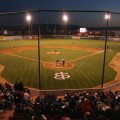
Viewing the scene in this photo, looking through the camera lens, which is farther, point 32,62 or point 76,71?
point 32,62

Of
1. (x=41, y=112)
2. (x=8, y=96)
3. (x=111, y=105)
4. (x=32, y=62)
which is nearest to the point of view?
(x=41, y=112)

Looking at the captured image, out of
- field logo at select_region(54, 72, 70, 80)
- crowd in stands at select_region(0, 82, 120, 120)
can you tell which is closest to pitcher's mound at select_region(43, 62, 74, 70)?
field logo at select_region(54, 72, 70, 80)

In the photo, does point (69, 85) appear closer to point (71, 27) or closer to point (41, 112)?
point (41, 112)

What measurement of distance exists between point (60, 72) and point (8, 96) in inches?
489

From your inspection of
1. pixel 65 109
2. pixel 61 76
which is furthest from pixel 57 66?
pixel 65 109

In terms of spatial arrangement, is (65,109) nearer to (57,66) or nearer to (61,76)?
(61,76)

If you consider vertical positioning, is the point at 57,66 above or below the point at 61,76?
above

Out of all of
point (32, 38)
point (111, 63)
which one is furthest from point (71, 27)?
point (111, 63)

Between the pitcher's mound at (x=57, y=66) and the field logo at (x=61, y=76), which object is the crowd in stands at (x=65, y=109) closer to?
the field logo at (x=61, y=76)

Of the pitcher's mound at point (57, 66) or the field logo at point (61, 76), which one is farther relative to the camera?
the pitcher's mound at point (57, 66)

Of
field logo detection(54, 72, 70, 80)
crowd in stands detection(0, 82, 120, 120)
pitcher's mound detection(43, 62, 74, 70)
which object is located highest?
crowd in stands detection(0, 82, 120, 120)

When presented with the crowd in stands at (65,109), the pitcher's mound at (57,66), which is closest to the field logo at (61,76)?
the pitcher's mound at (57,66)

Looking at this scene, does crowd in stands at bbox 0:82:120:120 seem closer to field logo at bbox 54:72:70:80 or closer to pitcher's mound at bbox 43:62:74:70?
field logo at bbox 54:72:70:80

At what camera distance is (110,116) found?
10.4 metres
